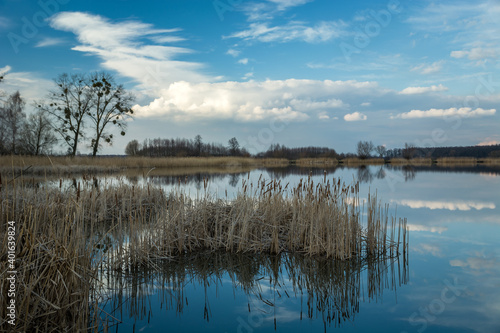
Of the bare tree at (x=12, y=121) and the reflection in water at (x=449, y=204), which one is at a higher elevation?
the bare tree at (x=12, y=121)

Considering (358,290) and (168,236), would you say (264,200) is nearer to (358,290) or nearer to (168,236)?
(168,236)

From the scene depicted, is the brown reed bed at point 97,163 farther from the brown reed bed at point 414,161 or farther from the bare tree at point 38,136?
the brown reed bed at point 414,161

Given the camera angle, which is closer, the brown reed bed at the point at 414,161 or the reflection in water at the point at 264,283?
the reflection in water at the point at 264,283

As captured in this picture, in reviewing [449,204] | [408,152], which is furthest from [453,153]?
[449,204]

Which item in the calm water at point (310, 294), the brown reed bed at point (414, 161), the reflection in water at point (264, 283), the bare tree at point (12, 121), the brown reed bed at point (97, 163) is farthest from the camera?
the brown reed bed at point (414, 161)

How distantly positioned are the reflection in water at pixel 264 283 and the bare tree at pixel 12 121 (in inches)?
914

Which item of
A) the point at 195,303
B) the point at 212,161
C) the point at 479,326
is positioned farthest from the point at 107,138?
the point at 479,326

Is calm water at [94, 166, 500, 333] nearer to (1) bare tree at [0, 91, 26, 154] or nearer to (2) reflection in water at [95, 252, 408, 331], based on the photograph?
(2) reflection in water at [95, 252, 408, 331]

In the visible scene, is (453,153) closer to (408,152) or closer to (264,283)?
(408,152)

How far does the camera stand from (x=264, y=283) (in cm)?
380

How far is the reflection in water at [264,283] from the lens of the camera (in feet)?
10.2

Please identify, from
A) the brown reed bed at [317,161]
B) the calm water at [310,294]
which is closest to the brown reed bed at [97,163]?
the calm water at [310,294]

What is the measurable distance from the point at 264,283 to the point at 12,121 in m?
27.2

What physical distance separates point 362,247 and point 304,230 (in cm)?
102
